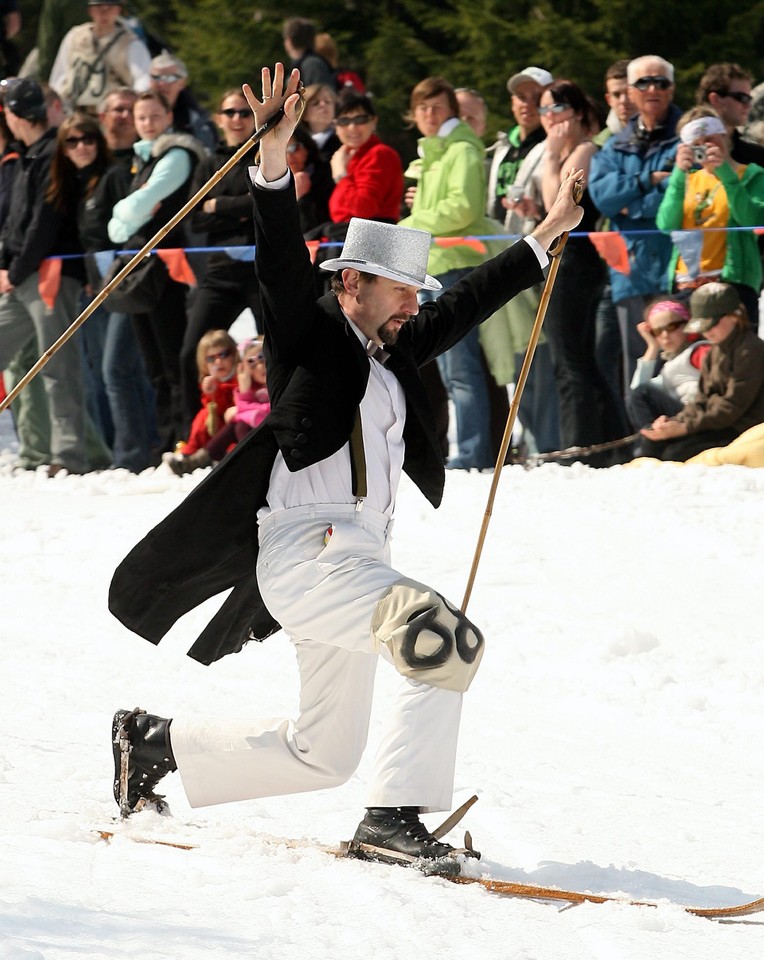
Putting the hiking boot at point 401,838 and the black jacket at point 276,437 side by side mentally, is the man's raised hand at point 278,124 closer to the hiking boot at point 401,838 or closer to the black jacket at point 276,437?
the black jacket at point 276,437

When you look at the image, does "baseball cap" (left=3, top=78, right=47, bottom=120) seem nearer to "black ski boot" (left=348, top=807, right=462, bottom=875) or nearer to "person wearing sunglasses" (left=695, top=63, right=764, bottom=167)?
"person wearing sunglasses" (left=695, top=63, right=764, bottom=167)

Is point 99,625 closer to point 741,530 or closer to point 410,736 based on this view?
point 741,530

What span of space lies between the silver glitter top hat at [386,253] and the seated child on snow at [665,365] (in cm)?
443

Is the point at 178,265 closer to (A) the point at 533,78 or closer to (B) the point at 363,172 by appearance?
(B) the point at 363,172

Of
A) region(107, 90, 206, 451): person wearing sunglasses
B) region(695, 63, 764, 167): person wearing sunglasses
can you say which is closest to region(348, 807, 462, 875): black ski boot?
region(695, 63, 764, 167): person wearing sunglasses

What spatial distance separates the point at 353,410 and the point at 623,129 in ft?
16.7

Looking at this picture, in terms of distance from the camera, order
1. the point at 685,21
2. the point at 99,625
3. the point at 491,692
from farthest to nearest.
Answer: the point at 685,21 < the point at 99,625 < the point at 491,692

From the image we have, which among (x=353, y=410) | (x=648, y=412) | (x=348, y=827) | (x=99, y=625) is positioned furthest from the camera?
(x=648, y=412)

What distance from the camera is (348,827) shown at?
481cm

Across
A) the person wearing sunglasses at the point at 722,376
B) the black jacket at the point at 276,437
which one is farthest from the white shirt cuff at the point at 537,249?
the person wearing sunglasses at the point at 722,376

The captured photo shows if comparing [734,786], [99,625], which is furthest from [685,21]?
[734,786]

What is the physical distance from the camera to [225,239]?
9906 millimetres

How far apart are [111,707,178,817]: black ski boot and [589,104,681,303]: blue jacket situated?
4.84 meters

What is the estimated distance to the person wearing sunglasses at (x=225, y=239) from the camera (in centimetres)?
977
